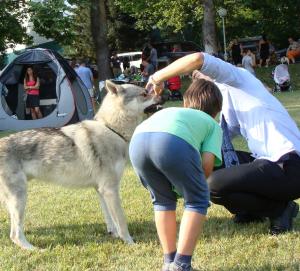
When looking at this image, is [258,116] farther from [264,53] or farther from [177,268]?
[264,53]

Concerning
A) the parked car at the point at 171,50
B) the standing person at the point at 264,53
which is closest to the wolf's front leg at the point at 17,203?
the parked car at the point at 171,50

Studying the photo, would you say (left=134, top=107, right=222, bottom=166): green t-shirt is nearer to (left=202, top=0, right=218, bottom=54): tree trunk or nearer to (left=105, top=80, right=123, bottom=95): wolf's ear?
(left=105, top=80, right=123, bottom=95): wolf's ear

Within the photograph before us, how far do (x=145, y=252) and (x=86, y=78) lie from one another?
46.9 feet

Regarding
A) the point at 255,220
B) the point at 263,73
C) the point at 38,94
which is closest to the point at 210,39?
the point at 263,73

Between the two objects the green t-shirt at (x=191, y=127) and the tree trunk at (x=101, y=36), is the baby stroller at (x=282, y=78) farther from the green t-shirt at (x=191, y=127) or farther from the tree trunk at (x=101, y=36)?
the green t-shirt at (x=191, y=127)

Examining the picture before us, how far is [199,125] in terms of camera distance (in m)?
3.29

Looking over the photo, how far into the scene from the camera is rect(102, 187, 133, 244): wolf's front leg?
4.51m

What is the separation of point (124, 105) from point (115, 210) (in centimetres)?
97

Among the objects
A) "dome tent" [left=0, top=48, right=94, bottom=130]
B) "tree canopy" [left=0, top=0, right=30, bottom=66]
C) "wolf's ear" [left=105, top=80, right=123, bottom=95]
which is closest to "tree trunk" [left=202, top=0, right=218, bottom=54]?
"tree canopy" [left=0, top=0, right=30, bottom=66]

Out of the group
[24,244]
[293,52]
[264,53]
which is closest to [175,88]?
[264,53]

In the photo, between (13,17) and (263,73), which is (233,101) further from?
(263,73)

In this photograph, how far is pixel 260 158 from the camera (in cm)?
433

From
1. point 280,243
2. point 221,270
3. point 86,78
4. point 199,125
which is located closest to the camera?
point 199,125

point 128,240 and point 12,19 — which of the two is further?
point 12,19
